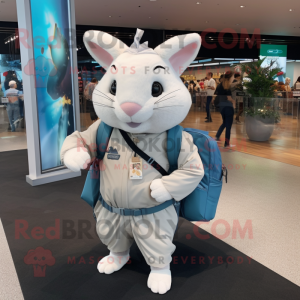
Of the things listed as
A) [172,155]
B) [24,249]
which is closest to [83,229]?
[24,249]

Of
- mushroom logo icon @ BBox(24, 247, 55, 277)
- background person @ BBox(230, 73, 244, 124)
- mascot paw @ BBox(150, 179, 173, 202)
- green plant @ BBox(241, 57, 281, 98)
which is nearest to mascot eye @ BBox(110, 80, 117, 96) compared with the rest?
mascot paw @ BBox(150, 179, 173, 202)

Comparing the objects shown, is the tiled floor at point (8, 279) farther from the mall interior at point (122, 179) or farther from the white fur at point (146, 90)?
the white fur at point (146, 90)

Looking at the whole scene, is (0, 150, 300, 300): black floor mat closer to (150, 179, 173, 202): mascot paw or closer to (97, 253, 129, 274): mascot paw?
(97, 253, 129, 274): mascot paw

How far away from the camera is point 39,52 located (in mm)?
3639

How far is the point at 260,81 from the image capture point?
640 centimetres

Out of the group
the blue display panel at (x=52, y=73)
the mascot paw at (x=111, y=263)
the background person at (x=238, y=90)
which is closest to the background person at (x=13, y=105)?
the blue display panel at (x=52, y=73)

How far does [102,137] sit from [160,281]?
2.80 ft

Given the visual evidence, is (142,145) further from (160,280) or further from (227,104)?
(227,104)

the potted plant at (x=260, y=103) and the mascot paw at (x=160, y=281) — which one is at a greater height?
the potted plant at (x=260, y=103)

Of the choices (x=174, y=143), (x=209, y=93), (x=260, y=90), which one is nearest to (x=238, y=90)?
(x=260, y=90)

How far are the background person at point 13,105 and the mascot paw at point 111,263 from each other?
272 inches

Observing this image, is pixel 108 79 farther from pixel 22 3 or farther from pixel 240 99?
pixel 240 99

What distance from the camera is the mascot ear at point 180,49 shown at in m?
1.72

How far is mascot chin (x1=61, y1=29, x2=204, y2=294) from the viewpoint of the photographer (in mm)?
1636
